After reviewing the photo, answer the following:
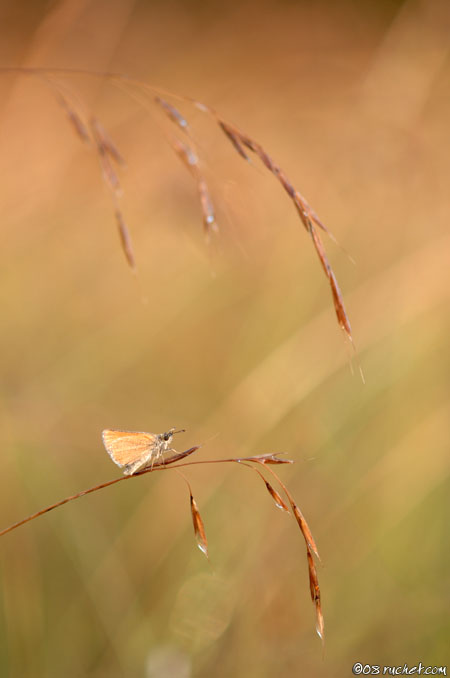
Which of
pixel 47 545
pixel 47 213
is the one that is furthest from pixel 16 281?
pixel 47 545

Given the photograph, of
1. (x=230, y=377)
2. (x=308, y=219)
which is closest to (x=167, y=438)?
(x=308, y=219)

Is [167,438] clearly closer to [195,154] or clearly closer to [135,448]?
[135,448]

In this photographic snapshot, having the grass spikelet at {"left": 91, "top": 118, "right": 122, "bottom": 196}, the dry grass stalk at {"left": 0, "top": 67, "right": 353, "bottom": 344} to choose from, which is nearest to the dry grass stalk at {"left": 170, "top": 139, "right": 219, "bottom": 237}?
the dry grass stalk at {"left": 0, "top": 67, "right": 353, "bottom": 344}

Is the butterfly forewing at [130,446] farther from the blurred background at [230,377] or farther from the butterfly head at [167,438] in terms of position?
the blurred background at [230,377]

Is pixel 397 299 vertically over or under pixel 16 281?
over

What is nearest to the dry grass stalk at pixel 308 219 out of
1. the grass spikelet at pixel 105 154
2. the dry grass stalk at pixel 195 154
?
the dry grass stalk at pixel 195 154

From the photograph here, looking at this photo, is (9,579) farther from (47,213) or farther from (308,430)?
(47,213)
